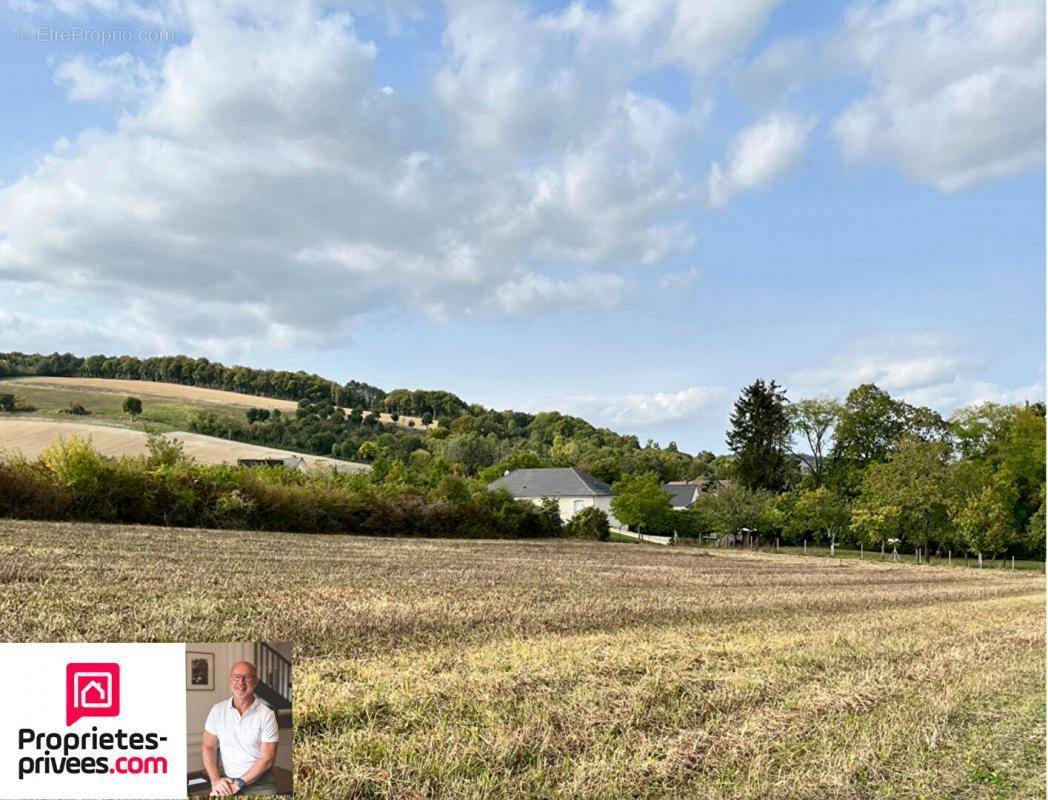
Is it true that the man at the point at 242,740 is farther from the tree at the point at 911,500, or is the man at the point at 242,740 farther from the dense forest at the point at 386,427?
the dense forest at the point at 386,427

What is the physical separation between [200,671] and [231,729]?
0.37 metres

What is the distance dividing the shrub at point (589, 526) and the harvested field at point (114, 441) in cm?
1865

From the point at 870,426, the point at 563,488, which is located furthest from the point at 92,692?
the point at 563,488

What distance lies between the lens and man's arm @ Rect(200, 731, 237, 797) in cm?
454

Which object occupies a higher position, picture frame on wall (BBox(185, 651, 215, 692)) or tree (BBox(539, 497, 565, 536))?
picture frame on wall (BBox(185, 651, 215, 692))

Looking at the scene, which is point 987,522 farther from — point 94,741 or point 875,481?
point 94,741

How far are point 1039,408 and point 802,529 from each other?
2341cm

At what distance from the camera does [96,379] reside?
10725 cm

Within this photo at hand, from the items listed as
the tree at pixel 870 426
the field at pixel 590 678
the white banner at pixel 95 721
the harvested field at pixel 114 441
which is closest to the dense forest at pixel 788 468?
the tree at pixel 870 426

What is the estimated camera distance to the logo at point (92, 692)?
179 inches

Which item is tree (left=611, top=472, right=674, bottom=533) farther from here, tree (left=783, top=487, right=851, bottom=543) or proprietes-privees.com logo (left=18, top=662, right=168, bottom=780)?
proprietes-privees.com logo (left=18, top=662, right=168, bottom=780)

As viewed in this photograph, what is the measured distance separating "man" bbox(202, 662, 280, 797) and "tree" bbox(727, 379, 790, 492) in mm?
67779

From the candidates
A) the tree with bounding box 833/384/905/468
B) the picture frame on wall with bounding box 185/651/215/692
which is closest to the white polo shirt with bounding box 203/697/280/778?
the picture frame on wall with bounding box 185/651/215/692

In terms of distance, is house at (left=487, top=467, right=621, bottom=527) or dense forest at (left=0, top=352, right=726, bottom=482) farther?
dense forest at (left=0, top=352, right=726, bottom=482)
